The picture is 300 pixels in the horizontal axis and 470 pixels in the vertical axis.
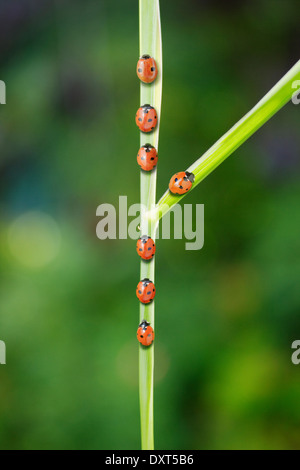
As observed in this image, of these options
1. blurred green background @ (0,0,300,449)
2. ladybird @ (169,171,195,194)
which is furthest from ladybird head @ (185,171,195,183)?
blurred green background @ (0,0,300,449)

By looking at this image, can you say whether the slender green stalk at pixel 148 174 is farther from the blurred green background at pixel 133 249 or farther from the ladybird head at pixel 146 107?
the blurred green background at pixel 133 249

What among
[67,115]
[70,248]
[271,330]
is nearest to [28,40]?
[67,115]

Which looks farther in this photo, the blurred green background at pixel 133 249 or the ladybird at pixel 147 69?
the blurred green background at pixel 133 249

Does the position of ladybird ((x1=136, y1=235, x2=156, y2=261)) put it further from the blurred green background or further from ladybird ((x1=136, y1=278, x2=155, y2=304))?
the blurred green background

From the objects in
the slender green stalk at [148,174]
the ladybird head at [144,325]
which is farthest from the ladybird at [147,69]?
the ladybird head at [144,325]

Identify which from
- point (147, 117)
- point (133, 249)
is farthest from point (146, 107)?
point (133, 249)
